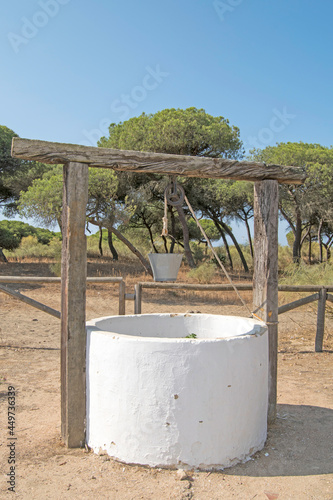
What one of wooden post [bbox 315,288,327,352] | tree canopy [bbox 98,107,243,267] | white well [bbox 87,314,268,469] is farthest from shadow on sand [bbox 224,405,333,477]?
tree canopy [bbox 98,107,243,267]

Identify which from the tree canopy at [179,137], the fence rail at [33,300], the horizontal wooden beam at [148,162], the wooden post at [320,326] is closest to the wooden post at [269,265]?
the horizontal wooden beam at [148,162]

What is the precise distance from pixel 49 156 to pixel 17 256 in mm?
16483

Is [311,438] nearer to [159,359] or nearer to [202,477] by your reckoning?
[202,477]

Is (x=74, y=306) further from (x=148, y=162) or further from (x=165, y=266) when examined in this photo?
(x=148, y=162)

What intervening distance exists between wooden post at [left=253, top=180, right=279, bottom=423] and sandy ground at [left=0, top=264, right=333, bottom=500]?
458mm

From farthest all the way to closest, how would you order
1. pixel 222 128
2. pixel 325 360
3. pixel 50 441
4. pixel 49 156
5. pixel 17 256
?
pixel 17 256 → pixel 222 128 → pixel 325 360 → pixel 50 441 → pixel 49 156

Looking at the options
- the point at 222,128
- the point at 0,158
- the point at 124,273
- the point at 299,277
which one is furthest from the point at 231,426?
Answer: the point at 0,158

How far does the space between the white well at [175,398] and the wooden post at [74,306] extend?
180 millimetres

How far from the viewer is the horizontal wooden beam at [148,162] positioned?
10.5 feet

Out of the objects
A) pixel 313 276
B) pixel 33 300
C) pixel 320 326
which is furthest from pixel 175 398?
pixel 313 276

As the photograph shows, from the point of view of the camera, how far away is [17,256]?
61.4 feet

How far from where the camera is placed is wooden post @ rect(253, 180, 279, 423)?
3908 millimetres

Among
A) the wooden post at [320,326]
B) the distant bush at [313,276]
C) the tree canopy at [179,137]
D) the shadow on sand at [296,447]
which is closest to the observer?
the shadow on sand at [296,447]

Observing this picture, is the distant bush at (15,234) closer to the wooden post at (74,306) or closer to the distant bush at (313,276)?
the distant bush at (313,276)
